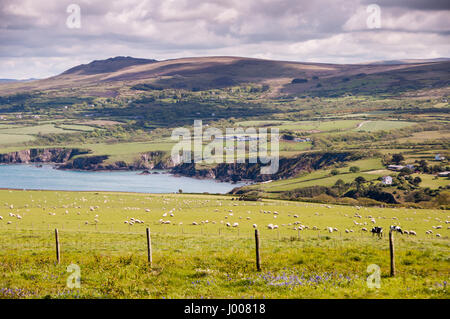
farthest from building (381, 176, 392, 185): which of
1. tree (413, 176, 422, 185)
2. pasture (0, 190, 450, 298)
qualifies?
pasture (0, 190, 450, 298)

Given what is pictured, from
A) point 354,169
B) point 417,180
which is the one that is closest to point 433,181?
point 417,180

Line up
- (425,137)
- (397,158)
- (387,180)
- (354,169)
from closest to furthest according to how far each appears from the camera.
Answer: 1. (387,180)
2. (354,169)
3. (397,158)
4. (425,137)

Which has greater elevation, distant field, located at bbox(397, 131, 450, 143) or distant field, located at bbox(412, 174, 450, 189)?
distant field, located at bbox(397, 131, 450, 143)

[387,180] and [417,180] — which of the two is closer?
[417,180]

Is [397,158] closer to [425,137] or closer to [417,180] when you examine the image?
[417,180]

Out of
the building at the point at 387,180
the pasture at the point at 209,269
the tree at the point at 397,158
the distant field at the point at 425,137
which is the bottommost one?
the building at the point at 387,180

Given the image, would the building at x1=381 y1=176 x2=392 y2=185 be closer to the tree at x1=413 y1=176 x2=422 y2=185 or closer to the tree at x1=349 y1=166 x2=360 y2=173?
the tree at x1=413 y1=176 x2=422 y2=185

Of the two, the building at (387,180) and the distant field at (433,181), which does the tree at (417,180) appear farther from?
the building at (387,180)

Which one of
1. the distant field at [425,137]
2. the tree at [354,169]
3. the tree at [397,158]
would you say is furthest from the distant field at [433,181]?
the distant field at [425,137]

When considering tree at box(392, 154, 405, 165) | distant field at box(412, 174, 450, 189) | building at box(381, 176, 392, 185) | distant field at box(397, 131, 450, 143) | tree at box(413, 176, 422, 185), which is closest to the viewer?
distant field at box(412, 174, 450, 189)

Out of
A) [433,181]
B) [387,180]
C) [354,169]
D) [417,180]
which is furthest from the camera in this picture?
[354,169]
